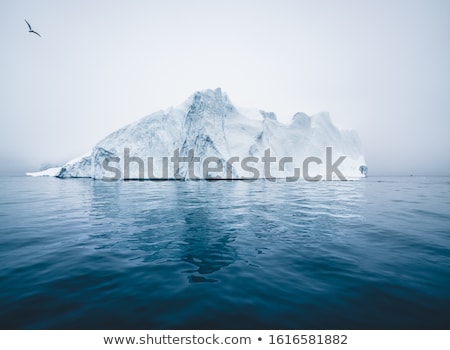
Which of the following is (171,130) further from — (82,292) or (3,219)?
(82,292)

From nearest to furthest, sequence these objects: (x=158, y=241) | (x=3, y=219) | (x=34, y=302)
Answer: (x=34, y=302)
(x=158, y=241)
(x=3, y=219)

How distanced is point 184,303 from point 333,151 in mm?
51611

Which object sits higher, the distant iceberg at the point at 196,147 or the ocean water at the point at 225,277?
the distant iceberg at the point at 196,147

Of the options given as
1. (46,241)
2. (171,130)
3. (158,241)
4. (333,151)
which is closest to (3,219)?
(46,241)

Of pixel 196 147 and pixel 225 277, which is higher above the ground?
pixel 196 147

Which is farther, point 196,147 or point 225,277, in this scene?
point 196,147

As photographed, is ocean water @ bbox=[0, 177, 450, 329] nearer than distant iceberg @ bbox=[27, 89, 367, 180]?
Yes

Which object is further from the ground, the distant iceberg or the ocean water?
the distant iceberg

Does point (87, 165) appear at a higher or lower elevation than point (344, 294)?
higher

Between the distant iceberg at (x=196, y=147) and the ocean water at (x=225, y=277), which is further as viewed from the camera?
the distant iceberg at (x=196, y=147)
